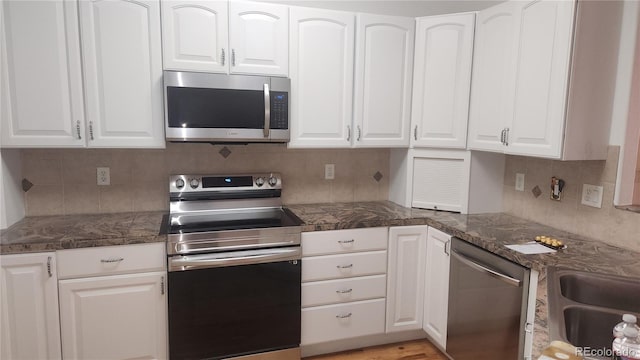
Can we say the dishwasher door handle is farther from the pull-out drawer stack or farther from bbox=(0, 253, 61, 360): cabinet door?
bbox=(0, 253, 61, 360): cabinet door

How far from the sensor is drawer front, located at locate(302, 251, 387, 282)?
2320 millimetres

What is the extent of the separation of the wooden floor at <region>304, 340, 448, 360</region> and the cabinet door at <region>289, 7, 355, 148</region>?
1352mm

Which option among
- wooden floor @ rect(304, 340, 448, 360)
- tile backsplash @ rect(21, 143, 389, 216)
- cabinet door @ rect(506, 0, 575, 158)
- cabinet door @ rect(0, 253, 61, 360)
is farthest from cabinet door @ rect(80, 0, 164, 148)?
cabinet door @ rect(506, 0, 575, 158)

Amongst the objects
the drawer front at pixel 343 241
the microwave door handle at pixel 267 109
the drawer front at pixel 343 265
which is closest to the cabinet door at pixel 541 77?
the drawer front at pixel 343 241

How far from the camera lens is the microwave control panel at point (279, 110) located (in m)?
2.33

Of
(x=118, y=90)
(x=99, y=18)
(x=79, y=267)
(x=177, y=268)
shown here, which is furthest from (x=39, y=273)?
(x=99, y=18)

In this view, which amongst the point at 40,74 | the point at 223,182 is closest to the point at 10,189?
the point at 40,74

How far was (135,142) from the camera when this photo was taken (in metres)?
2.22

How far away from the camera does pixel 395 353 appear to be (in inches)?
99.9

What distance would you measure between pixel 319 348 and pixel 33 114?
2.11 meters

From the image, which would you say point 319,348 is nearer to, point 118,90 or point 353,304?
point 353,304

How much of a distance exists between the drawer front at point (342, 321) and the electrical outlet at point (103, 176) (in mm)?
1476

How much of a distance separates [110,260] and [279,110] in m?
1.22

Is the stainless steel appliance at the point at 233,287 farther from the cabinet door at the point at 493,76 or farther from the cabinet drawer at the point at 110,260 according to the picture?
the cabinet door at the point at 493,76
